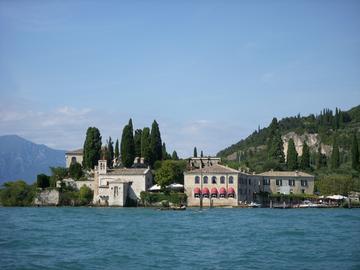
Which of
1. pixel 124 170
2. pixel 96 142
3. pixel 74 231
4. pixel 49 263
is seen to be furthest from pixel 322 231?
pixel 96 142

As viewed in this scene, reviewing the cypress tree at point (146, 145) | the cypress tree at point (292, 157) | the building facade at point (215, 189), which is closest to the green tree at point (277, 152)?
the cypress tree at point (292, 157)

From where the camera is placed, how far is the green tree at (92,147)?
76.2m

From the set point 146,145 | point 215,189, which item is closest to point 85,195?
point 146,145

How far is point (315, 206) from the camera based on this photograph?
7200 centimetres

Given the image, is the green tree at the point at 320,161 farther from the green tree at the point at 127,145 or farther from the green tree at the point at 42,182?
the green tree at the point at 42,182

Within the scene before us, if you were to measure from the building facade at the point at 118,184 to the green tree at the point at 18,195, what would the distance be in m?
8.62

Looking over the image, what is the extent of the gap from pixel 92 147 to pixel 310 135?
7494 centimetres

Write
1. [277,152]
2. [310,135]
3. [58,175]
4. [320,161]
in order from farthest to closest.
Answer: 1. [310,135]
2. [320,161]
3. [277,152]
4. [58,175]

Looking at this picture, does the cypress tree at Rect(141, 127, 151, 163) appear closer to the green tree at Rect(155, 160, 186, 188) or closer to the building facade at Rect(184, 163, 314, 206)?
the green tree at Rect(155, 160, 186, 188)

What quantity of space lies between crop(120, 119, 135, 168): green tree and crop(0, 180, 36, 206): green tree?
1115 cm

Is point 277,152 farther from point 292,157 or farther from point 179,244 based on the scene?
point 179,244

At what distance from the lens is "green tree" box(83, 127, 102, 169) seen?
3000 inches

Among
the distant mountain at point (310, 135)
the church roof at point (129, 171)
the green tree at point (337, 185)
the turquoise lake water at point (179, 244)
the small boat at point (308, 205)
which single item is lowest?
the turquoise lake water at point (179, 244)

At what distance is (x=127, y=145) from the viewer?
7419 centimetres
